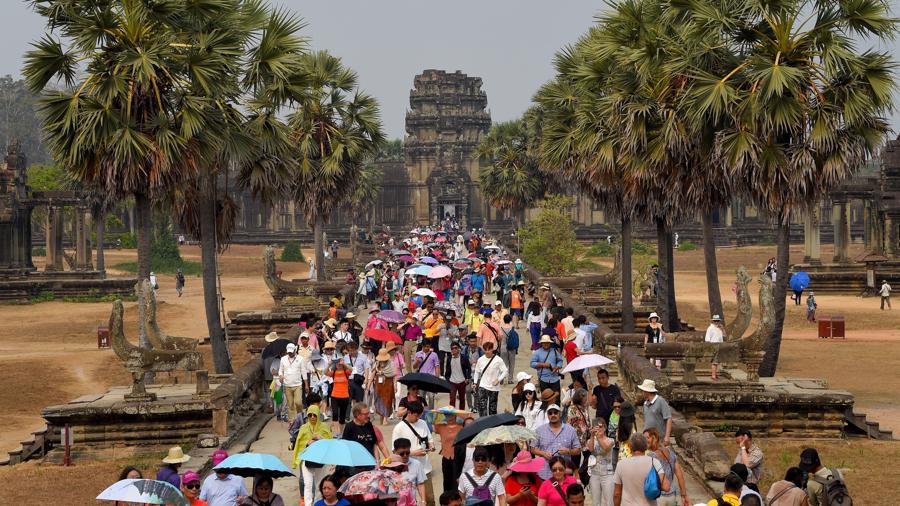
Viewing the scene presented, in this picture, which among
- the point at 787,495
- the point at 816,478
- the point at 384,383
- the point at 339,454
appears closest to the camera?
the point at 787,495

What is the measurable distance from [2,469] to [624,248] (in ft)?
62.3

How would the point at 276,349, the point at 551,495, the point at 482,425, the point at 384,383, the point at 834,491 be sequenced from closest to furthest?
the point at 551,495 < the point at 834,491 < the point at 482,425 < the point at 384,383 < the point at 276,349

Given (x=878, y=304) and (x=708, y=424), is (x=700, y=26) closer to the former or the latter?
(x=708, y=424)

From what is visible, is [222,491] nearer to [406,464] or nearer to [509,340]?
[406,464]

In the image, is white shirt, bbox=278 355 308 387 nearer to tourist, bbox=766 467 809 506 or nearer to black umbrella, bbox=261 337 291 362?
black umbrella, bbox=261 337 291 362

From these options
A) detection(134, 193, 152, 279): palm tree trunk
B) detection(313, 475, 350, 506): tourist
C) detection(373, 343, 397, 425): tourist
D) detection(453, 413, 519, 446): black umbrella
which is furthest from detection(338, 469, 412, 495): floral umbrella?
detection(134, 193, 152, 279): palm tree trunk

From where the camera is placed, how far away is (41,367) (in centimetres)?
3256

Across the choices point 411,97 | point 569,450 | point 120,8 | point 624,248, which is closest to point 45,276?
point 624,248

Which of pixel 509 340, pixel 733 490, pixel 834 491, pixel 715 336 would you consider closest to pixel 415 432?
pixel 733 490

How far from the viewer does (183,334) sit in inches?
1631

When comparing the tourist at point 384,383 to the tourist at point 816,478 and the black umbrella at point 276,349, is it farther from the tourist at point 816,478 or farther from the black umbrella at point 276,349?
the tourist at point 816,478

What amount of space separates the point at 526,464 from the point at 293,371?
8.25m

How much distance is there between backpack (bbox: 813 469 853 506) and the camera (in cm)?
1129

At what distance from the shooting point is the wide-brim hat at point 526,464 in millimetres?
11531
